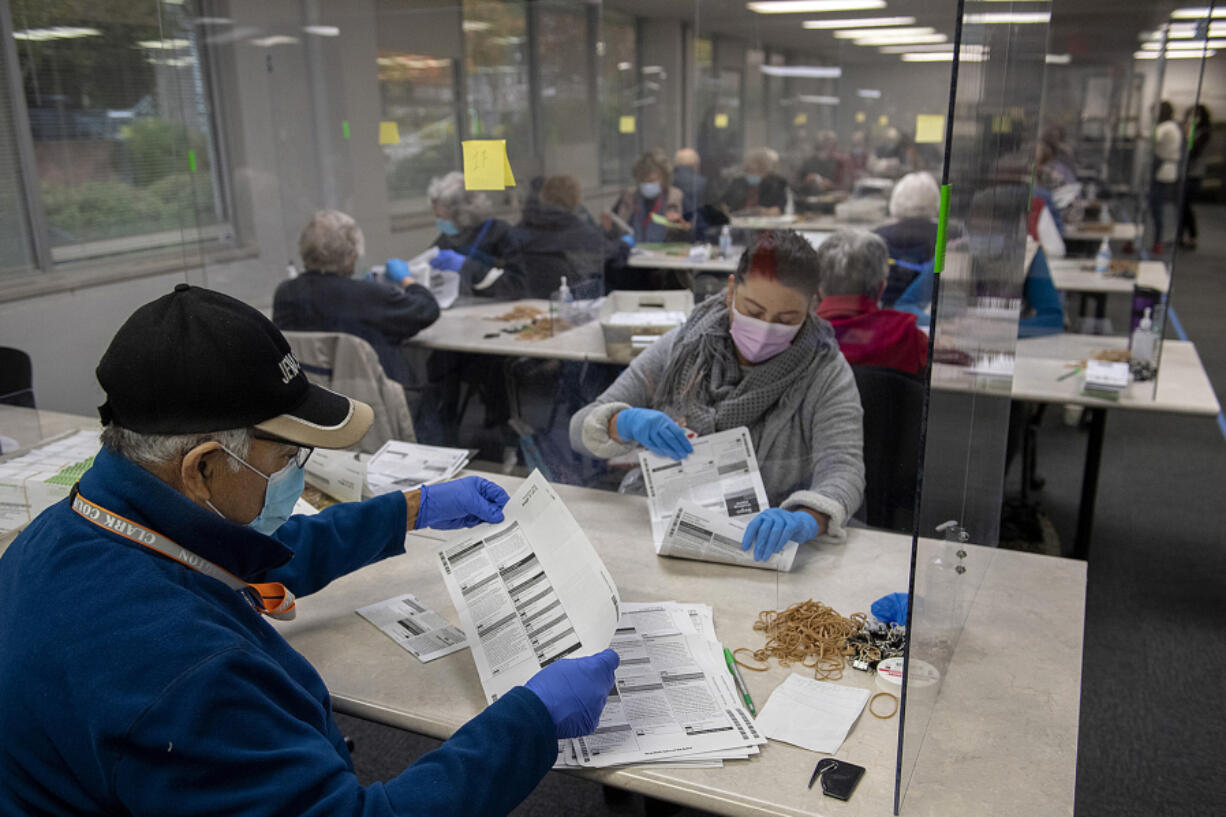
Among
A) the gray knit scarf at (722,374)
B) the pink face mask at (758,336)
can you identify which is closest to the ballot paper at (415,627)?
the gray knit scarf at (722,374)

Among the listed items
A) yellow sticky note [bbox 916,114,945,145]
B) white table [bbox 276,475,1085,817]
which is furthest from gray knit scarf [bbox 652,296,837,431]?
yellow sticky note [bbox 916,114,945,145]

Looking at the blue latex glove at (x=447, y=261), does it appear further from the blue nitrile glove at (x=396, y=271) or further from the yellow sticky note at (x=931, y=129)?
the yellow sticky note at (x=931, y=129)

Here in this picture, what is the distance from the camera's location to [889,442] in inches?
79.5

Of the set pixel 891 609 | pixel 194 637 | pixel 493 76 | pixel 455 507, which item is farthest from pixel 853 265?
pixel 493 76

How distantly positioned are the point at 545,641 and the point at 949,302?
72 centimetres

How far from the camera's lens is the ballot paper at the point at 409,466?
2.08 meters

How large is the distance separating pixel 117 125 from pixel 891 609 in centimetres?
426

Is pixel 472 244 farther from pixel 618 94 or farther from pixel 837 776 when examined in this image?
pixel 618 94

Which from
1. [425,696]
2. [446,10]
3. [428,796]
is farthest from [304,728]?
[446,10]

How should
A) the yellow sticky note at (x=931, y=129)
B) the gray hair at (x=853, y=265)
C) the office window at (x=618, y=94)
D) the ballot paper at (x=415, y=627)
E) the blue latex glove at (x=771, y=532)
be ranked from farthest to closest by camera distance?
the office window at (x=618, y=94), the yellow sticky note at (x=931, y=129), the gray hair at (x=853, y=265), the blue latex glove at (x=771, y=532), the ballot paper at (x=415, y=627)

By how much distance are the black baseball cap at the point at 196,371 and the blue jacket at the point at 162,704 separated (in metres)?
0.07

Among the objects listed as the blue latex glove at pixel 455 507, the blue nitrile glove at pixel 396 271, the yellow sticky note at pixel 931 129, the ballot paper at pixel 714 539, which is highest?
the yellow sticky note at pixel 931 129

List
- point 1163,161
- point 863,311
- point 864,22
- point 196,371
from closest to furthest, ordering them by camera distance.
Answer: point 196,371
point 863,311
point 864,22
point 1163,161

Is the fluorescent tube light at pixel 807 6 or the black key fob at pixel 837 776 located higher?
the fluorescent tube light at pixel 807 6
